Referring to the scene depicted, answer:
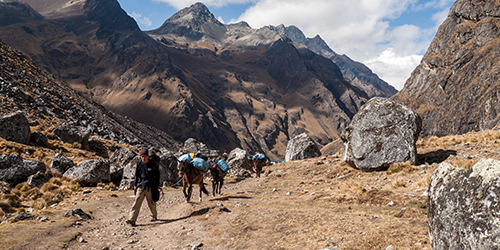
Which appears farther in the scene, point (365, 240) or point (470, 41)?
point (470, 41)

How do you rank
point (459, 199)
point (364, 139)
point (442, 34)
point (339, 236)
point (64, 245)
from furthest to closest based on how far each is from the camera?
point (442, 34)
point (364, 139)
point (64, 245)
point (339, 236)
point (459, 199)

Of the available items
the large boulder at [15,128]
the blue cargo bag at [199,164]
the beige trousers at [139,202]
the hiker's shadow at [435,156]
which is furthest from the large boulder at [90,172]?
the hiker's shadow at [435,156]

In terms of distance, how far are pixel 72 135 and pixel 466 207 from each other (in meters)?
31.7

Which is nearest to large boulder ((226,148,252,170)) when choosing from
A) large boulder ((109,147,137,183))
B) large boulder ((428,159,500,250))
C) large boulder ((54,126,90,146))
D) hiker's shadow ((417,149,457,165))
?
large boulder ((109,147,137,183))

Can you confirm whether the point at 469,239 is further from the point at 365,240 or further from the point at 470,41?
the point at 470,41

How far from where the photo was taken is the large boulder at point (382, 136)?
1638cm

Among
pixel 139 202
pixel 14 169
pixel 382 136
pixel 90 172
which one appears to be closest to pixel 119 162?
pixel 90 172

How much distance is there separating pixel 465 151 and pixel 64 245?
20967 mm

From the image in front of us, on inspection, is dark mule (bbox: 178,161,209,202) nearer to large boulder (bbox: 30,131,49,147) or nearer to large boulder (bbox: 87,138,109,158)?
large boulder (bbox: 30,131,49,147)

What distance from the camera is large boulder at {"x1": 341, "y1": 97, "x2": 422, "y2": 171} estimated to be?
16375mm

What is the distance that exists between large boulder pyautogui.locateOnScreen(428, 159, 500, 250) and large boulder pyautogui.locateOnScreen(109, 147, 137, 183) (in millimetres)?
22725

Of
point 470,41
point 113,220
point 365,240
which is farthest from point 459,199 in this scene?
point 470,41

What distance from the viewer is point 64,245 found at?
25.9 feet

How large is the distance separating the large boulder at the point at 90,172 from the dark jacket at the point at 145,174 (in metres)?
9.36
